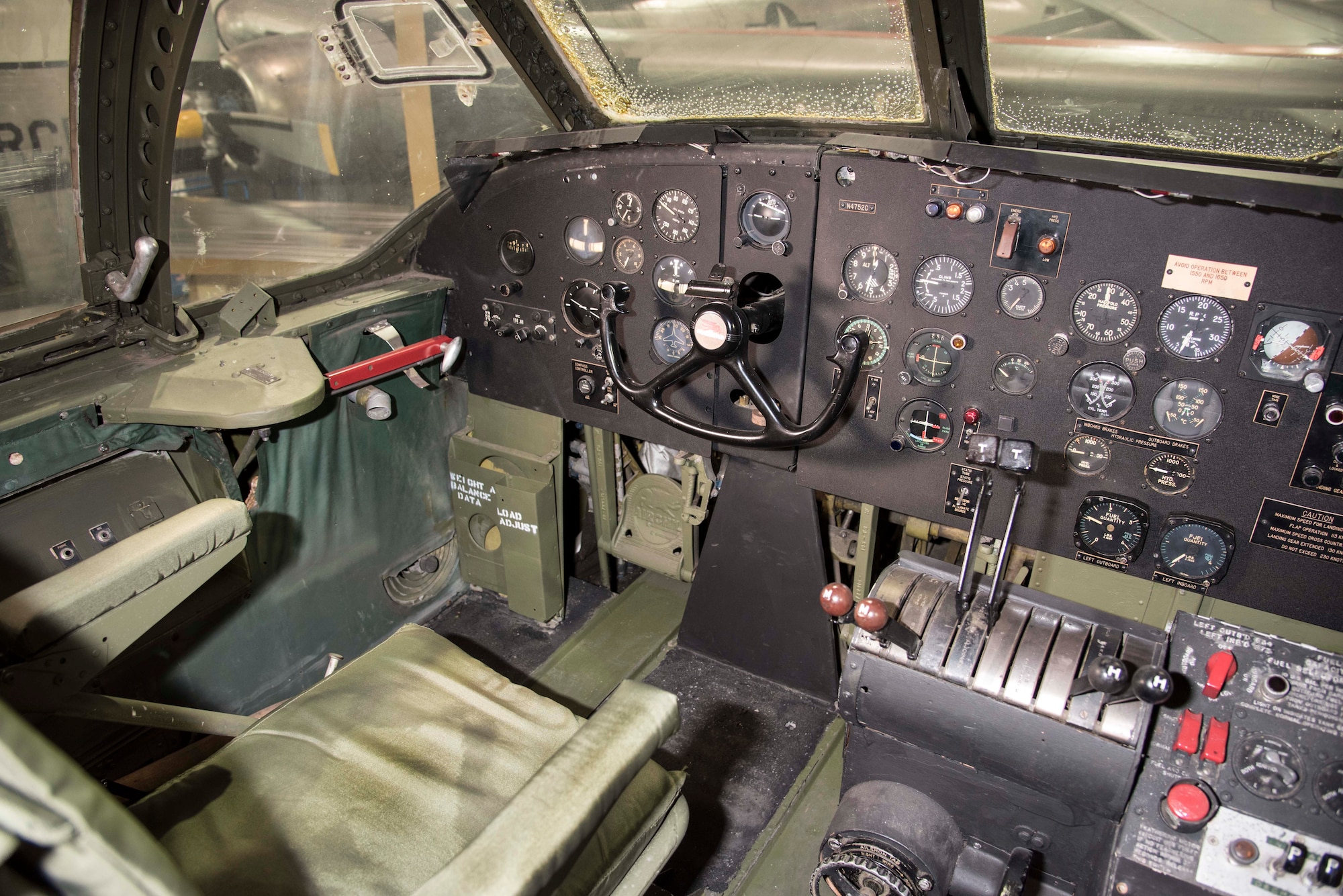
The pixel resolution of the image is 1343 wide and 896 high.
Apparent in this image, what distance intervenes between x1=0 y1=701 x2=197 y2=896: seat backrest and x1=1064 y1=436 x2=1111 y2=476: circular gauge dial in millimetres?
1877

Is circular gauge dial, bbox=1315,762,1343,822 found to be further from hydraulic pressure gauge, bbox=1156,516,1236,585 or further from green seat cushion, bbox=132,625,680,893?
green seat cushion, bbox=132,625,680,893

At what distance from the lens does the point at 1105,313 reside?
1806 millimetres

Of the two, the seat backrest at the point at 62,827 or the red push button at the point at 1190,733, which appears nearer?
the seat backrest at the point at 62,827

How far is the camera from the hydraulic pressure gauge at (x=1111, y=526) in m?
1.92

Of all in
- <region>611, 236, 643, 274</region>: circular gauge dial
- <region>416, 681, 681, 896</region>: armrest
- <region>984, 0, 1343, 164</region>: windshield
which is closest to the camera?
<region>416, 681, 681, 896</region>: armrest

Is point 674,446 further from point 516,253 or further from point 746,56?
point 746,56

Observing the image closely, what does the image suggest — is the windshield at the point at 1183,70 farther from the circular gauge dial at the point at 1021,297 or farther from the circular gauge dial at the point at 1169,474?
the circular gauge dial at the point at 1169,474

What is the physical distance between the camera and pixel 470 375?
9.51 ft

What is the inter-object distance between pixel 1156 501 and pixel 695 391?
120cm

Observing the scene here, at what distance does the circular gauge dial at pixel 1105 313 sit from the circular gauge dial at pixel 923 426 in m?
0.38

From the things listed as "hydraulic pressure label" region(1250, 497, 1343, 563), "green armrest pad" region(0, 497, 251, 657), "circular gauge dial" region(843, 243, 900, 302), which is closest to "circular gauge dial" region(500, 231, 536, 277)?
"circular gauge dial" region(843, 243, 900, 302)

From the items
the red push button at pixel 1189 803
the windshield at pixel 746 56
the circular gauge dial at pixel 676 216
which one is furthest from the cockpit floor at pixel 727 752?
the windshield at pixel 746 56

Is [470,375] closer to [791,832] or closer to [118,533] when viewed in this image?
[118,533]

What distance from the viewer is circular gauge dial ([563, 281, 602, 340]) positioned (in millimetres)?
2484
